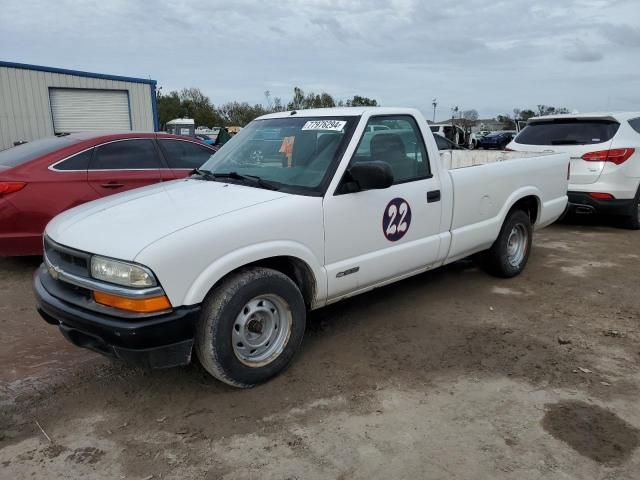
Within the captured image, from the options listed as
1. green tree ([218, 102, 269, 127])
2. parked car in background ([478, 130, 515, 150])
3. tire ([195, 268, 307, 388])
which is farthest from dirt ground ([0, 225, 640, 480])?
green tree ([218, 102, 269, 127])

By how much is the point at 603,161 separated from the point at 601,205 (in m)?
0.64

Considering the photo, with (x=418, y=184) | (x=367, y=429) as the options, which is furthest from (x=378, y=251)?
(x=367, y=429)

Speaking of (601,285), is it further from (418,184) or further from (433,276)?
(418,184)

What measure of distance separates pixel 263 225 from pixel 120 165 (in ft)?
11.8

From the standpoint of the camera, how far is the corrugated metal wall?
14898 mm

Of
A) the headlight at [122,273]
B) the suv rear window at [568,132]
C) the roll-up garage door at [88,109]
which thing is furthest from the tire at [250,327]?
the roll-up garage door at [88,109]

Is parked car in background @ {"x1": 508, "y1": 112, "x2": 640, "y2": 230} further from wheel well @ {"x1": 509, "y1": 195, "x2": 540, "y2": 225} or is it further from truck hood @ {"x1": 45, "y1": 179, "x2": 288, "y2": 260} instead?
truck hood @ {"x1": 45, "y1": 179, "x2": 288, "y2": 260}

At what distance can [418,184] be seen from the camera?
4.17m

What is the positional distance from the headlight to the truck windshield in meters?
1.18

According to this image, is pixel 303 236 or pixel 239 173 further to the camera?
pixel 239 173

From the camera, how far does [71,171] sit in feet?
18.5

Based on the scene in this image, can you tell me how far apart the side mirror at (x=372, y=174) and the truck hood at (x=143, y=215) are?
0.53 meters

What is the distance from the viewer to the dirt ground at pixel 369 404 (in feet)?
8.57

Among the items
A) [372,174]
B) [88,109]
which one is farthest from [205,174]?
[88,109]
